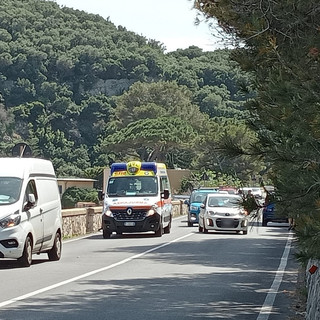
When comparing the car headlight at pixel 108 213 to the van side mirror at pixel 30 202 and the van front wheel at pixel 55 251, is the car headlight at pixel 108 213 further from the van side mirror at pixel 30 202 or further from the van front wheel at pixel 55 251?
the van side mirror at pixel 30 202

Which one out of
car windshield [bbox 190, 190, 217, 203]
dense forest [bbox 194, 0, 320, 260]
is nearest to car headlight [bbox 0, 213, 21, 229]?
dense forest [bbox 194, 0, 320, 260]

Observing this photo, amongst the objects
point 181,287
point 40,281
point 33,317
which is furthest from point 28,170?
point 33,317

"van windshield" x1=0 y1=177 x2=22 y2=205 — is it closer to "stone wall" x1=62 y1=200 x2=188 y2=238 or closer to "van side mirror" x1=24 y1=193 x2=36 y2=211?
"van side mirror" x1=24 y1=193 x2=36 y2=211

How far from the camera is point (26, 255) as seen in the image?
18375 mm

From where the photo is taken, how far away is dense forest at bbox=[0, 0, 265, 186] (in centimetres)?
9388

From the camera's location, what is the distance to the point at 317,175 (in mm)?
7188

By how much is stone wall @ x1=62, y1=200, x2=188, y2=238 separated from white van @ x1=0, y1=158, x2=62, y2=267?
906 centimetres

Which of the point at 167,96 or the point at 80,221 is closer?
the point at 80,221

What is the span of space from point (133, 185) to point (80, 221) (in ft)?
8.55

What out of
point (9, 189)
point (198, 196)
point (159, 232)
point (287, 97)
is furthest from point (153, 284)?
point (198, 196)

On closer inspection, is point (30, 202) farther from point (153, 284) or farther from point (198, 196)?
point (198, 196)

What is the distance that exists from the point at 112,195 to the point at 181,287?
53.5ft

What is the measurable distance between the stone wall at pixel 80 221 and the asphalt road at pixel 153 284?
4370 mm

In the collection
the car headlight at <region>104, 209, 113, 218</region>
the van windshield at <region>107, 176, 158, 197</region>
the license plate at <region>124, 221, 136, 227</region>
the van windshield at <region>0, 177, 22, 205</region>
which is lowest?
the license plate at <region>124, 221, 136, 227</region>
